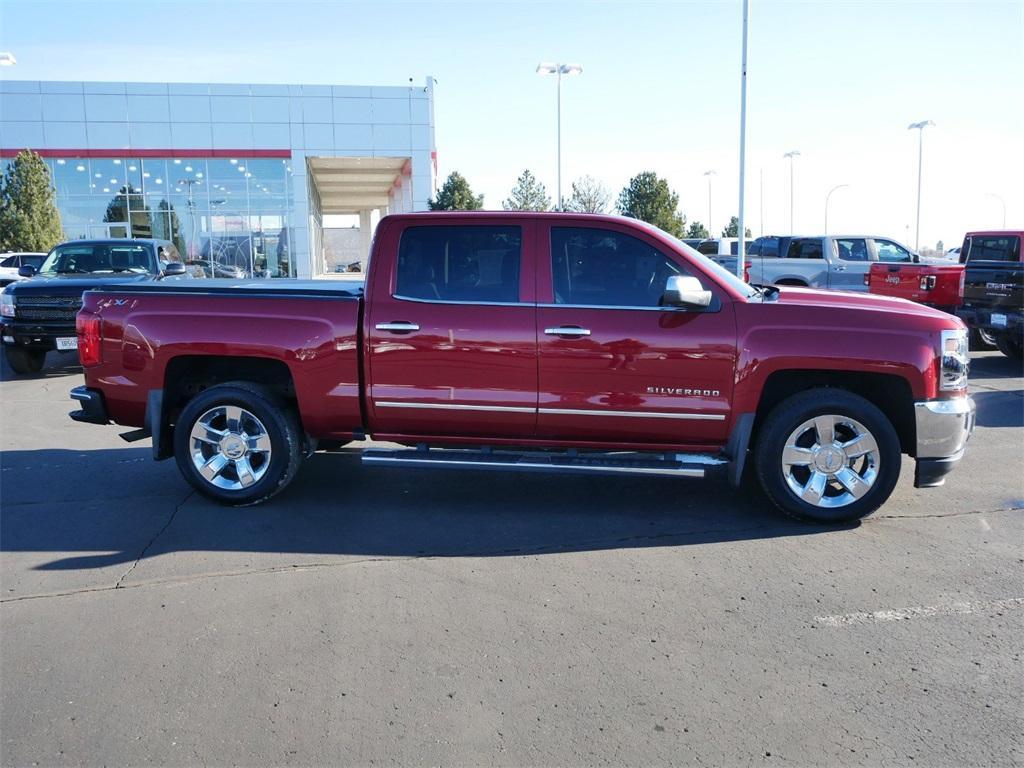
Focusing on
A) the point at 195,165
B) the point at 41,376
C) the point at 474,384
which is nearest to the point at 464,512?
the point at 474,384

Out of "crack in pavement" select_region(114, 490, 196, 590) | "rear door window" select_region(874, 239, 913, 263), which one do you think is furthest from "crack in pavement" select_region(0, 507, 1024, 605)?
"rear door window" select_region(874, 239, 913, 263)

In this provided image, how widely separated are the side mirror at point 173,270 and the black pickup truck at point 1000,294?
11805 mm

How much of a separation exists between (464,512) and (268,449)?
1.41 m

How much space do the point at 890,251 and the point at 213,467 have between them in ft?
55.8

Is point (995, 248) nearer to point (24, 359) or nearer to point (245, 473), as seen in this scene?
point (245, 473)

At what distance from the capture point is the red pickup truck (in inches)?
211

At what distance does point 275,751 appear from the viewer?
121 inches

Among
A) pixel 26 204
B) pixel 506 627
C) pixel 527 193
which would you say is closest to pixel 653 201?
pixel 527 193

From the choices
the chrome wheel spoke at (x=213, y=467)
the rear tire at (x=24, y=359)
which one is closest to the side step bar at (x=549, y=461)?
the chrome wheel spoke at (x=213, y=467)

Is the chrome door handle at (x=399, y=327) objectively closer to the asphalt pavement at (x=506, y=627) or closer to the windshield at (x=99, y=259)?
the asphalt pavement at (x=506, y=627)

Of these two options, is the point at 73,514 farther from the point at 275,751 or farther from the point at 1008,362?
the point at 1008,362

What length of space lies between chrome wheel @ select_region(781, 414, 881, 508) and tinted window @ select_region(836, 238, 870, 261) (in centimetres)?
1440

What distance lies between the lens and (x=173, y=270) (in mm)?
13102

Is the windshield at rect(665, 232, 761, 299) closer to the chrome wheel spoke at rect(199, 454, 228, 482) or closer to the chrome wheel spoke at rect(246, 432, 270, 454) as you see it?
the chrome wheel spoke at rect(246, 432, 270, 454)
